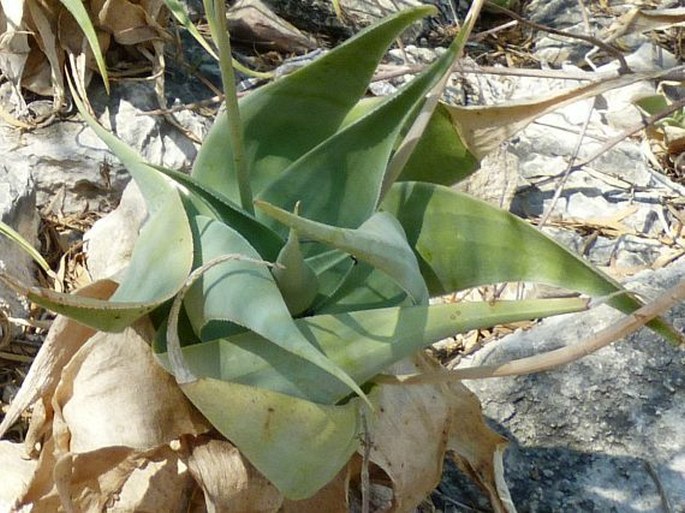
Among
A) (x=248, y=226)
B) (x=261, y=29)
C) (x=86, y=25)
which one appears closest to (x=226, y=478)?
(x=248, y=226)

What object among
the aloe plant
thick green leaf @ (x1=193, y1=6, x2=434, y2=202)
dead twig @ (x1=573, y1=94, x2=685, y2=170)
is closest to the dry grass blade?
the aloe plant

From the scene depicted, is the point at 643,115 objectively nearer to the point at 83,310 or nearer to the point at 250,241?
the point at 250,241

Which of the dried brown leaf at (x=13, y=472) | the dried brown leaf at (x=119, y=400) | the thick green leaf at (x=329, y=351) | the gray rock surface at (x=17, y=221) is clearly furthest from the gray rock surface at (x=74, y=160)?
the thick green leaf at (x=329, y=351)

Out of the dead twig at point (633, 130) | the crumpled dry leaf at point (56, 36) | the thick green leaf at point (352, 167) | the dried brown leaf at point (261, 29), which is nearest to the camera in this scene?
the thick green leaf at point (352, 167)

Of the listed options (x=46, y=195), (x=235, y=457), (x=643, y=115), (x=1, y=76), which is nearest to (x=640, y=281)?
(x=643, y=115)

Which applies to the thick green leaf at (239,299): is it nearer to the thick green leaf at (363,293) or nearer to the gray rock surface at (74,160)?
the thick green leaf at (363,293)

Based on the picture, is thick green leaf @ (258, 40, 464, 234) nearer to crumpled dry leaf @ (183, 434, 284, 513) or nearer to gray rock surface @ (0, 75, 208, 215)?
crumpled dry leaf @ (183, 434, 284, 513)

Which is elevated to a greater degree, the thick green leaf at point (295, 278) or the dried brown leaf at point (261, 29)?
the thick green leaf at point (295, 278)
